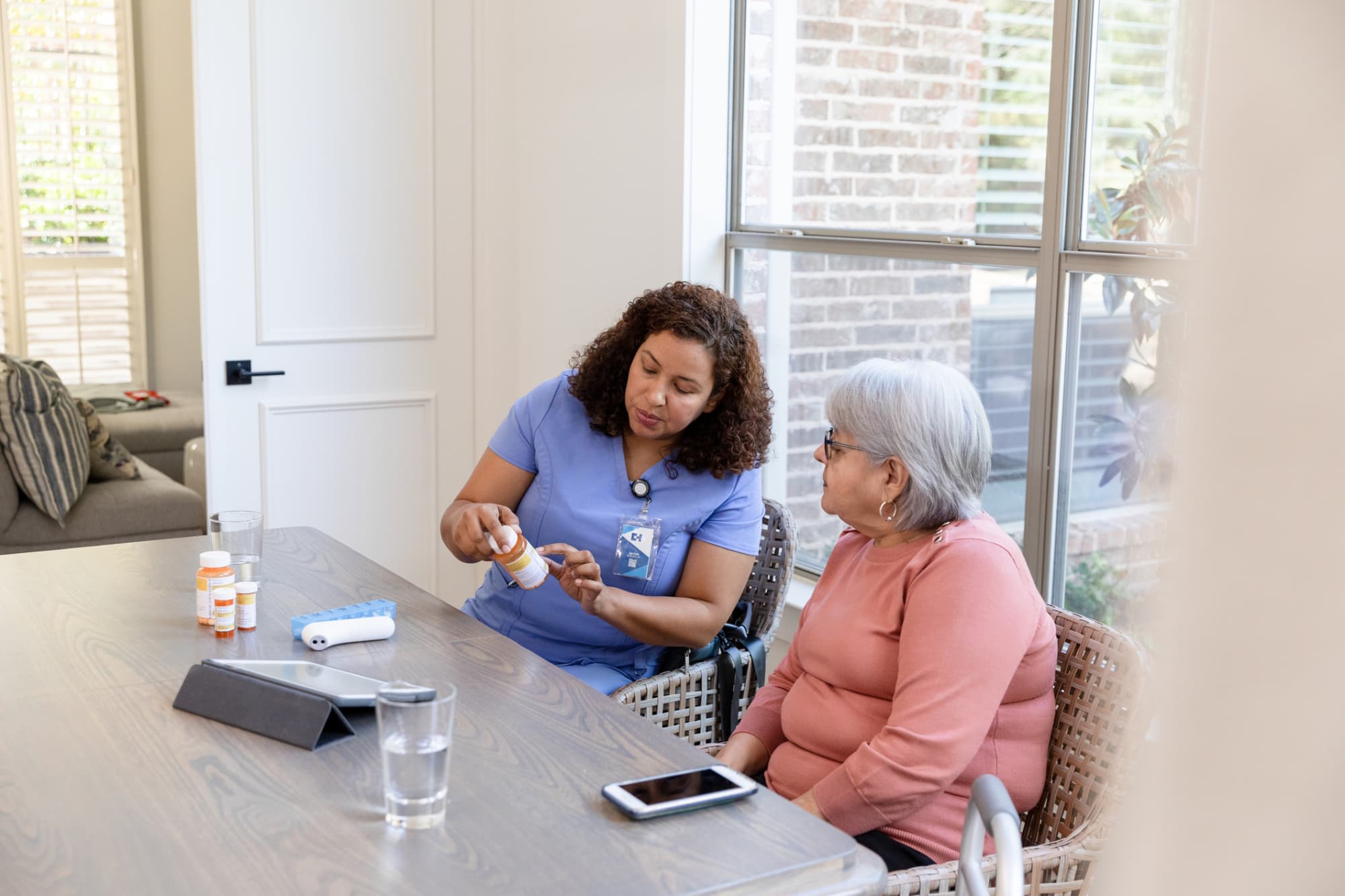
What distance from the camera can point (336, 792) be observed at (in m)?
1.24

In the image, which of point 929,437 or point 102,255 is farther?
point 102,255

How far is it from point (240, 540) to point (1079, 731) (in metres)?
1.26

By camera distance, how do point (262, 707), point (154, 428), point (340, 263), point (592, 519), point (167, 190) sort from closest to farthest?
point (262, 707)
point (592, 519)
point (340, 263)
point (154, 428)
point (167, 190)

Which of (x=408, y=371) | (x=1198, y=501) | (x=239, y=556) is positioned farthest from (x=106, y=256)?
(x=1198, y=501)

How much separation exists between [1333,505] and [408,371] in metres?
3.81

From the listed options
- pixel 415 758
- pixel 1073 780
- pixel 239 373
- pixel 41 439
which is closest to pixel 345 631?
pixel 415 758

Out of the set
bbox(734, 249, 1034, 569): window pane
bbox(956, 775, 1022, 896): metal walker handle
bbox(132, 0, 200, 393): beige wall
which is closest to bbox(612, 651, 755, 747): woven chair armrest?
bbox(734, 249, 1034, 569): window pane

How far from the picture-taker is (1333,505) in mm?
157

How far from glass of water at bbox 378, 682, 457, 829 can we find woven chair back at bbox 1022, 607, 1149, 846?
2.55ft

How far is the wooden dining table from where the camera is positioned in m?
1.07

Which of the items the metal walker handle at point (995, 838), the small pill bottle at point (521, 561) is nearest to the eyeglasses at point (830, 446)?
the small pill bottle at point (521, 561)

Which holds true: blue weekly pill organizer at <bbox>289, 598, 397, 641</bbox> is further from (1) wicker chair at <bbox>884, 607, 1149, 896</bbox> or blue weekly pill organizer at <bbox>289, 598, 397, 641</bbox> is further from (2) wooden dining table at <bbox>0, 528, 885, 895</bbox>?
(1) wicker chair at <bbox>884, 607, 1149, 896</bbox>

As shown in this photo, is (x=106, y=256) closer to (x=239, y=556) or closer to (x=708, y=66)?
(x=708, y=66)

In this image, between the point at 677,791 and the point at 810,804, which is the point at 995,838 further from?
the point at 810,804
